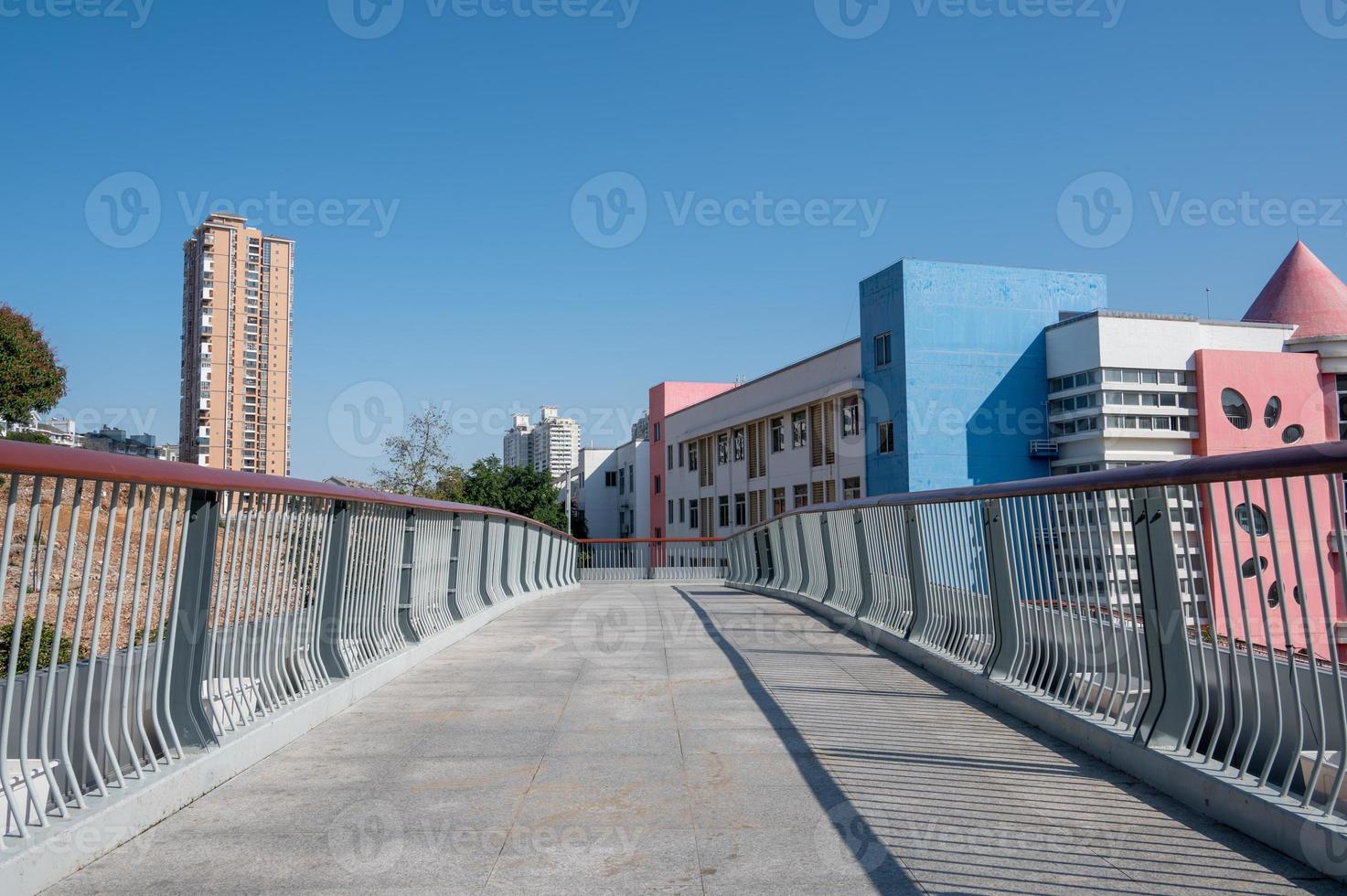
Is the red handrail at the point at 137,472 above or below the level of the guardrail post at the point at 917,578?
above

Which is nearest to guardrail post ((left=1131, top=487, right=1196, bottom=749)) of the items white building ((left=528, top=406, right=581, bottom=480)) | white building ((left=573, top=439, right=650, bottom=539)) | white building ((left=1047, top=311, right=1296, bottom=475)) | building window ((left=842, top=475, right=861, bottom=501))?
white building ((left=1047, top=311, right=1296, bottom=475))

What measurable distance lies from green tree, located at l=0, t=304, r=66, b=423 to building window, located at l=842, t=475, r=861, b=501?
31.2 metres

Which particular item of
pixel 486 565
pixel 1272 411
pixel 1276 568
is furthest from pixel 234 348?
pixel 1276 568

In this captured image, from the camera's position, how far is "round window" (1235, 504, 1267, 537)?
4152mm

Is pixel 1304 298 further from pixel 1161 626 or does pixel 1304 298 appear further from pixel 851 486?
pixel 1161 626

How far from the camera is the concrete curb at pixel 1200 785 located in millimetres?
3377

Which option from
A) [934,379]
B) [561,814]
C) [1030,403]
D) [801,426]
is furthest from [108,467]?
[801,426]

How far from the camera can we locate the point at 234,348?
59.9 metres

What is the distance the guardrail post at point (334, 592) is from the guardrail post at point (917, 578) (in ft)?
14.6

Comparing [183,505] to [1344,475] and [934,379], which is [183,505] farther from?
[934,379]

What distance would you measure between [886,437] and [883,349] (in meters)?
3.84

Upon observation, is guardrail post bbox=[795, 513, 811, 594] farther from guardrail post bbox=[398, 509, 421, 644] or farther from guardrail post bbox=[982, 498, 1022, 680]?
guardrail post bbox=[982, 498, 1022, 680]

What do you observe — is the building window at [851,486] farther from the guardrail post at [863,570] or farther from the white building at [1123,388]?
the guardrail post at [863,570]

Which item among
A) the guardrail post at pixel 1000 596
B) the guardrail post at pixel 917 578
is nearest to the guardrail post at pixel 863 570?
the guardrail post at pixel 917 578
